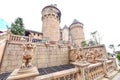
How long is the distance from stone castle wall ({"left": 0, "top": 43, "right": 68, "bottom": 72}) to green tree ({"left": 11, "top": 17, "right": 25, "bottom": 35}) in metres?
9.16

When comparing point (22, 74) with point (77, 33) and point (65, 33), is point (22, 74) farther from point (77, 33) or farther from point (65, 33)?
point (65, 33)

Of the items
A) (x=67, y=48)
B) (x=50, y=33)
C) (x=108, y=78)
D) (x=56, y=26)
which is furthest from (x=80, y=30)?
(x=108, y=78)

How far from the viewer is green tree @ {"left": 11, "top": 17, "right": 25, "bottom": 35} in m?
14.1

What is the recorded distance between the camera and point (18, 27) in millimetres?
14602

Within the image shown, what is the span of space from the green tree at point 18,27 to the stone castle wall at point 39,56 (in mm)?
9162

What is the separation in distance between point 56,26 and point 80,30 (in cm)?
1049

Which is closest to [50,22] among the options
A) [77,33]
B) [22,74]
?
[77,33]

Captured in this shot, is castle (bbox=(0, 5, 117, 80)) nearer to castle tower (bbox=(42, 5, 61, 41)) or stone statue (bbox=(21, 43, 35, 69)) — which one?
stone statue (bbox=(21, 43, 35, 69))

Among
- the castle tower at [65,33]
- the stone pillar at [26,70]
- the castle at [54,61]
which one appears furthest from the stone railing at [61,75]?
the castle tower at [65,33]

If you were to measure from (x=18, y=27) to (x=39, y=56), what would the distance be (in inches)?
417

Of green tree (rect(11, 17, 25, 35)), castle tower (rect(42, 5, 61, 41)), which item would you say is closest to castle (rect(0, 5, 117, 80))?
green tree (rect(11, 17, 25, 35))

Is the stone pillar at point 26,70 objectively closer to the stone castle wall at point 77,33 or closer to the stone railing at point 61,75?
the stone railing at point 61,75

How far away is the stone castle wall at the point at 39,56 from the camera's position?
5.51 meters

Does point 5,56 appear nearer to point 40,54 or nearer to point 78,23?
point 40,54
